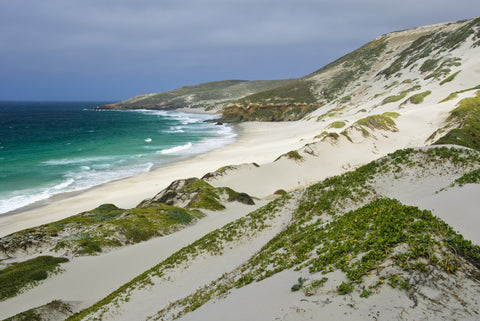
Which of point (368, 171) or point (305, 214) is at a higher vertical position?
point (368, 171)

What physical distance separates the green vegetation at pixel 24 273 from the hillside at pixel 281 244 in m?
0.06

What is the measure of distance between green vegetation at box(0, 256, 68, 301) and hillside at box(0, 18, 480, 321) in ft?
0.18

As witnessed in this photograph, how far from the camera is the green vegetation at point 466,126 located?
82.8 ft

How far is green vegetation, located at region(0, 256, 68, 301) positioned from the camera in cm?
1235

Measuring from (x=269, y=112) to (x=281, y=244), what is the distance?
111m

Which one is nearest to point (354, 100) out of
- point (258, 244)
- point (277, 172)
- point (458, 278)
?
point (277, 172)

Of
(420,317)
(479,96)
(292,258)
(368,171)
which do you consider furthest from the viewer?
(479,96)

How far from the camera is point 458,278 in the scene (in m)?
5.68

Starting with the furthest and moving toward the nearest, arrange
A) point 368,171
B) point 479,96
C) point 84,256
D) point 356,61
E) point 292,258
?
point 356,61 < point 479,96 < point 368,171 < point 84,256 < point 292,258

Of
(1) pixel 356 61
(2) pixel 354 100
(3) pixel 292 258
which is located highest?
(1) pixel 356 61

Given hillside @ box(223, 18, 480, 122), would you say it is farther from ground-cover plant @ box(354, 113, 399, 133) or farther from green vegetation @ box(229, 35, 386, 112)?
ground-cover plant @ box(354, 113, 399, 133)

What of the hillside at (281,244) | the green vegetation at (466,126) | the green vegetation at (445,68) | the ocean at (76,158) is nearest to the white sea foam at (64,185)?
the ocean at (76,158)

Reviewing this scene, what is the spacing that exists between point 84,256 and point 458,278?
656 inches

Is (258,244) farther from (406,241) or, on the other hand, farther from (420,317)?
(420,317)
